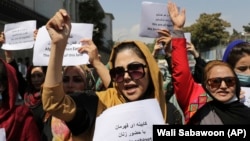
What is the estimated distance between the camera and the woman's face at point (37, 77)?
361 centimetres

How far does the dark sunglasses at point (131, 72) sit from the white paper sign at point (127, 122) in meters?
0.13

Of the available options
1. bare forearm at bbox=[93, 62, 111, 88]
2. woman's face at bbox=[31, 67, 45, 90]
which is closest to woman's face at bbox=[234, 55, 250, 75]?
bare forearm at bbox=[93, 62, 111, 88]

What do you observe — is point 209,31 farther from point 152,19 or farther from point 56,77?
point 56,77

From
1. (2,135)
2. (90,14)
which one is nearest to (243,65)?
(2,135)

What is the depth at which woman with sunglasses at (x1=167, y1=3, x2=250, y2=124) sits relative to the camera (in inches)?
92.2

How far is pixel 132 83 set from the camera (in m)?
2.11

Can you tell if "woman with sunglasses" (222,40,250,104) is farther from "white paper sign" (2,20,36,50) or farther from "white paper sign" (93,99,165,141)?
"white paper sign" (2,20,36,50)

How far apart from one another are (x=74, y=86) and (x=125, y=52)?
0.99 m

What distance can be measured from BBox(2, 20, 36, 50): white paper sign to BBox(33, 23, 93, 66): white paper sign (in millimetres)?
756

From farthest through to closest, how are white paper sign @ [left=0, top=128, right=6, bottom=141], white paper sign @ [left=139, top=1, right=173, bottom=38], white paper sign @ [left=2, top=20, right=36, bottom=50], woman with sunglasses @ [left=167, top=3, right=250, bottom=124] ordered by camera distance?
1. white paper sign @ [left=2, top=20, right=36, bottom=50]
2. white paper sign @ [left=139, top=1, right=173, bottom=38]
3. white paper sign @ [left=0, top=128, right=6, bottom=141]
4. woman with sunglasses @ [left=167, top=3, right=250, bottom=124]

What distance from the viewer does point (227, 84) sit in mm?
2355

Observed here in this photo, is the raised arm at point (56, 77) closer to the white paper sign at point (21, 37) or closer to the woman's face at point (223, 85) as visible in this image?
the woman's face at point (223, 85)

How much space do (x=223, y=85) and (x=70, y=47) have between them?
1.54 metres

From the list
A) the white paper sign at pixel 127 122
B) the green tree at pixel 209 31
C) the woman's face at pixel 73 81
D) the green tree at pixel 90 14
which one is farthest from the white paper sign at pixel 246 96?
the green tree at pixel 90 14
